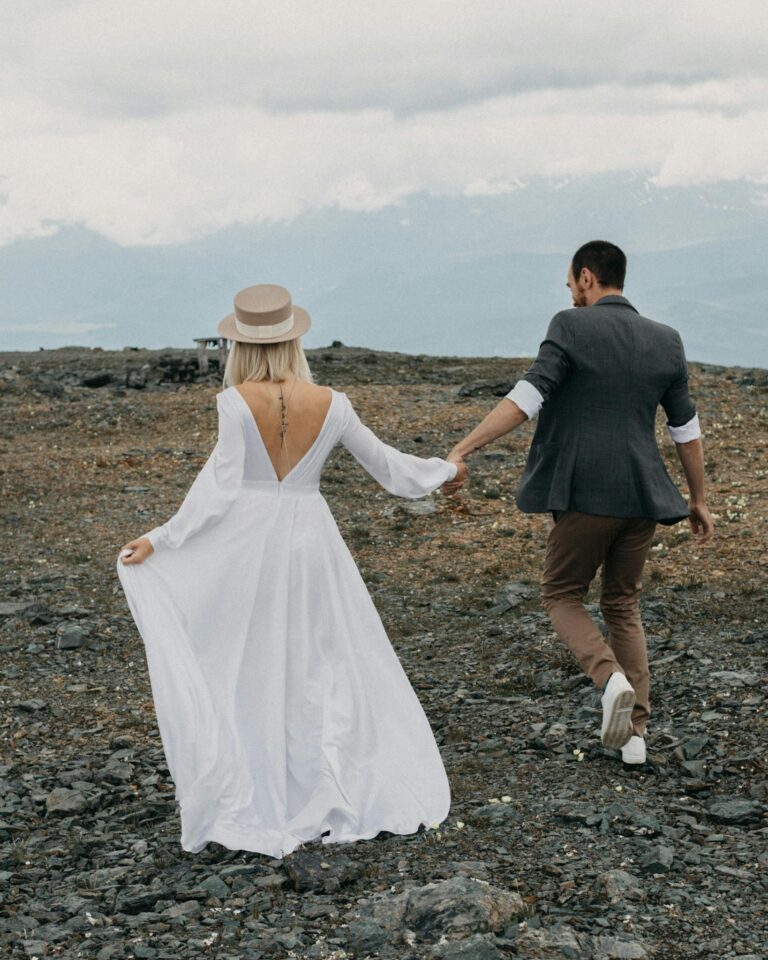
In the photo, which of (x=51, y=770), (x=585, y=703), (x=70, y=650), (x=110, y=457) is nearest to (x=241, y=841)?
(x=51, y=770)

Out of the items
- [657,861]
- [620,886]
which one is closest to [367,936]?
[620,886]

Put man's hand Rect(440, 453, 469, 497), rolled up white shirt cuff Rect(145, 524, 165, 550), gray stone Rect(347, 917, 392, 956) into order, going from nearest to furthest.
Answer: gray stone Rect(347, 917, 392, 956) < rolled up white shirt cuff Rect(145, 524, 165, 550) < man's hand Rect(440, 453, 469, 497)

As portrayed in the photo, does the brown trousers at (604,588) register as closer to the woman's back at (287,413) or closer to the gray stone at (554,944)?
the woman's back at (287,413)

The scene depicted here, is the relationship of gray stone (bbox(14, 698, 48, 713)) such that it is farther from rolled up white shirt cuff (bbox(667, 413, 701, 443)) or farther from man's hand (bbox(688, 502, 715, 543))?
rolled up white shirt cuff (bbox(667, 413, 701, 443))

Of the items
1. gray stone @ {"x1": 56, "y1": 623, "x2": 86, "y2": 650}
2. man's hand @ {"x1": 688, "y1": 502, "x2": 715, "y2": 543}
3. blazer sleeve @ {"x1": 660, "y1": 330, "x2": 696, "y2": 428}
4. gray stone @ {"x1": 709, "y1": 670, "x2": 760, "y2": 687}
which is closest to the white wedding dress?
blazer sleeve @ {"x1": 660, "y1": 330, "x2": 696, "y2": 428}

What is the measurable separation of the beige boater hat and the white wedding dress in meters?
0.32

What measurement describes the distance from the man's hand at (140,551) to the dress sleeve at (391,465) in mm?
1145

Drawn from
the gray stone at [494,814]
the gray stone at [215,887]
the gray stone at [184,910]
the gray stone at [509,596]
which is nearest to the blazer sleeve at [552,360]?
the gray stone at [494,814]

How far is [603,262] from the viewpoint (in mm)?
6582

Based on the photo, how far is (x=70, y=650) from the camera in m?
10.3

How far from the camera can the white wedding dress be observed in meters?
6.00

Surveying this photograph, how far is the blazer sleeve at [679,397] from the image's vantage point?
6.61 m

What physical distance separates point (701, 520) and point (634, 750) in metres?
1.41

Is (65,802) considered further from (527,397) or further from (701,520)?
(701,520)
